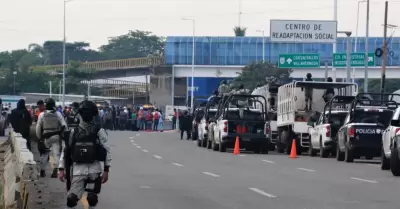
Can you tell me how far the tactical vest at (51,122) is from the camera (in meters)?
21.0

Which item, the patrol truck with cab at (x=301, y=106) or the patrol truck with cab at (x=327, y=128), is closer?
the patrol truck with cab at (x=327, y=128)

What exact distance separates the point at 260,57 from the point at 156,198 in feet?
268

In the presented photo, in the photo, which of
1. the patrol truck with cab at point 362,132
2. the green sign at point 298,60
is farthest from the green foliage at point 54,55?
the patrol truck with cab at point 362,132

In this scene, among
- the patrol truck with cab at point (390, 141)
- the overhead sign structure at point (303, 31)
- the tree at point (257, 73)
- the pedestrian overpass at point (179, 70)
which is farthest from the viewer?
the pedestrian overpass at point (179, 70)

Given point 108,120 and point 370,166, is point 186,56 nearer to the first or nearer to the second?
point 108,120

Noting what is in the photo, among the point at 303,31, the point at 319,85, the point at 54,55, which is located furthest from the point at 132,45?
the point at 319,85

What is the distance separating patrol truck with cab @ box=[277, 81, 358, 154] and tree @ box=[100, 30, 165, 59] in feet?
401

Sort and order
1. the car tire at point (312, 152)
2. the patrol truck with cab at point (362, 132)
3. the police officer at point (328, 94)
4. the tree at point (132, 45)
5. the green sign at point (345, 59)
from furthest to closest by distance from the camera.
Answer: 1. the tree at point (132, 45)
2. the green sign at point (345, 59)
3. the police officer at point (328, 94)
4. the car tire at point (312, 152)
5. the patrol truck with cab at point (362, 132)

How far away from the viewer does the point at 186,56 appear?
101188 mm

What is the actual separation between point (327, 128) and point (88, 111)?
22289 mm

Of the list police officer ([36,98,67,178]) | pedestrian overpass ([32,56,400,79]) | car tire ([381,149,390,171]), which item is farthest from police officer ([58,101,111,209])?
pedestrian overpass ([32,56,400,79])

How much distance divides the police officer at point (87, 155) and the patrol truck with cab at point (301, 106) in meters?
26.2

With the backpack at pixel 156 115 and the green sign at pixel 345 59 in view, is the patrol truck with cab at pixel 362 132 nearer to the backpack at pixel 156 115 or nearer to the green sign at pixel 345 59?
the green sign at pixel 345 59

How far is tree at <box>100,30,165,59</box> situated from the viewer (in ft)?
536
